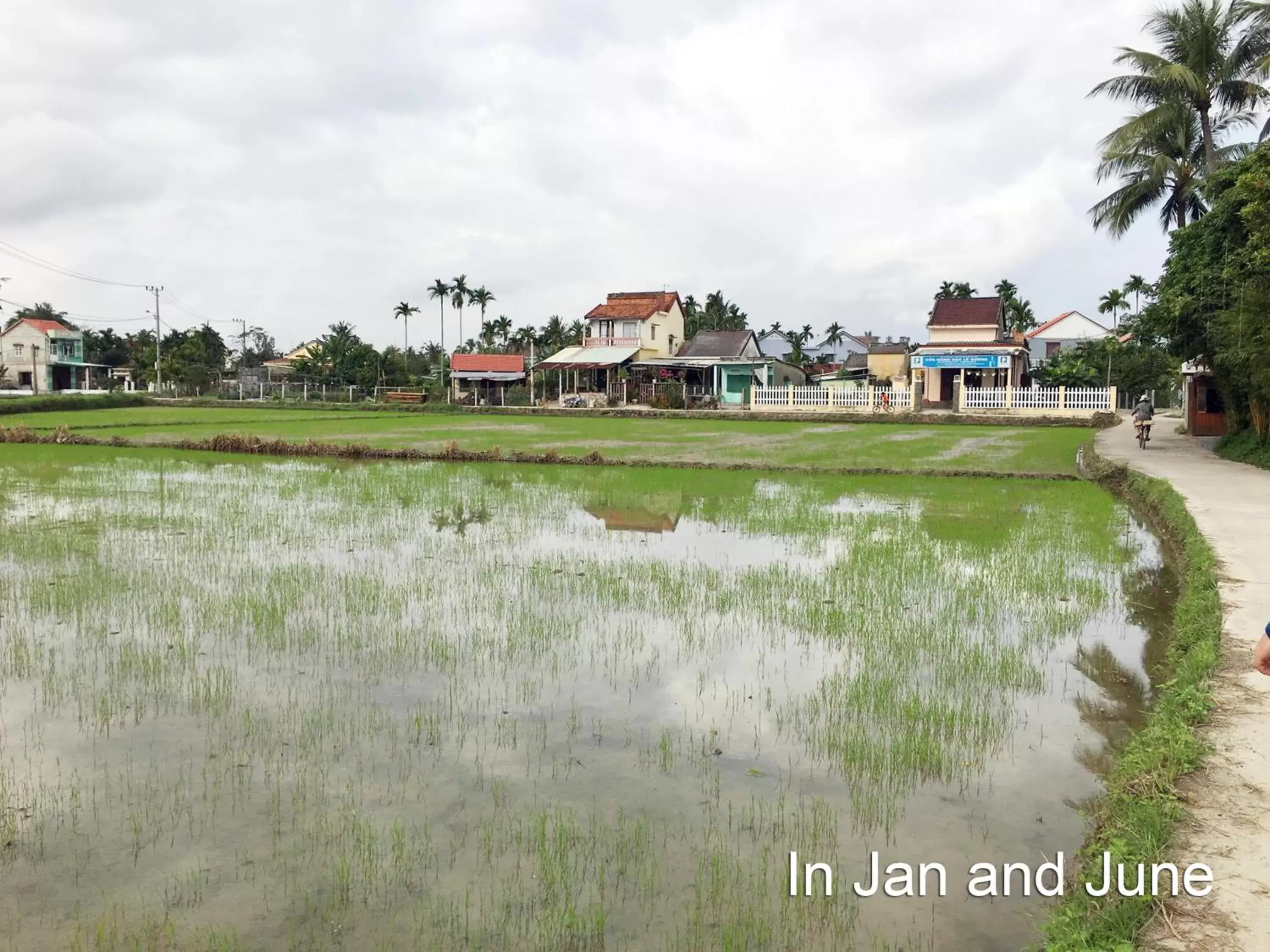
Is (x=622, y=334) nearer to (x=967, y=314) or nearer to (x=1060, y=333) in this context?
(x=967, y=314)

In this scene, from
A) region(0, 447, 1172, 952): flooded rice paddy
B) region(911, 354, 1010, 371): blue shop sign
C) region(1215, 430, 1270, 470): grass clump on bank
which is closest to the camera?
region(0, 447, 1172, 952): flooded rice paddy

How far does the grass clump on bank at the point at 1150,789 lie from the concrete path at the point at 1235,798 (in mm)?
65

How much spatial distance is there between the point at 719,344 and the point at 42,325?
45.3 metres

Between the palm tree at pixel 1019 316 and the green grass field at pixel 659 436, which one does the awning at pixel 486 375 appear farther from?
the palm tree at pixel 1019 316

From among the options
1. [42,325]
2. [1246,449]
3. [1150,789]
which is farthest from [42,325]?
[1150,789]

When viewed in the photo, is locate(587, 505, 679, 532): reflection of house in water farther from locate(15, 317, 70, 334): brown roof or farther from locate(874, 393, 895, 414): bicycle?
locate(15, 317, 70, 334): brown roof

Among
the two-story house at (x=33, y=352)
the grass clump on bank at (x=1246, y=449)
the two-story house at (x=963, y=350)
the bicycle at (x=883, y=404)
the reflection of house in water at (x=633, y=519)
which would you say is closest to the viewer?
the reflection of house in water at (x=633, y=519)

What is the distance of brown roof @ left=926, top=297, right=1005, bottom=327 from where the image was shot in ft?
136

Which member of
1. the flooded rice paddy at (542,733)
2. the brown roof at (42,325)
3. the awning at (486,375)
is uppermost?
the brown roof at (42,325)

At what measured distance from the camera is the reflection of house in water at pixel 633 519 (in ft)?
37.6

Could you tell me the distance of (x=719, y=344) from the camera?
45.6m

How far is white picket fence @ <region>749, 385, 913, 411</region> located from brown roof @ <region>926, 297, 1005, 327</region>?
513 cm

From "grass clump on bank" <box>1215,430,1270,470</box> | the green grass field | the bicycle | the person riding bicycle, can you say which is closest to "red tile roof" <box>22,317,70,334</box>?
the green grass field

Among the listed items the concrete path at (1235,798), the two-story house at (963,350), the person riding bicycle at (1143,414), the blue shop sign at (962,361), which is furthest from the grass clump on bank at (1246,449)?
the two-story house at (963,350)
